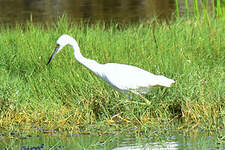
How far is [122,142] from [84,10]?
1296cm

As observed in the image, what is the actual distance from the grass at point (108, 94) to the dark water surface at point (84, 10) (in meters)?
7.04

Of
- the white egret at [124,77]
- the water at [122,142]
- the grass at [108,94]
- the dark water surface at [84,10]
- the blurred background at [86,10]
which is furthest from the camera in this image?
the dark water surface at [84,10]

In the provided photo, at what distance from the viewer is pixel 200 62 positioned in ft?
22.9

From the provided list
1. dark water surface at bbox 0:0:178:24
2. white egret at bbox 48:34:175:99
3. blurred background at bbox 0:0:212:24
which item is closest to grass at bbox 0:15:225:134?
white egret at bbox 48:34:175:99

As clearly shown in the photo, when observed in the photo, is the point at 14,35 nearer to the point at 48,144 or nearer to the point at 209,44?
the point at 209,44

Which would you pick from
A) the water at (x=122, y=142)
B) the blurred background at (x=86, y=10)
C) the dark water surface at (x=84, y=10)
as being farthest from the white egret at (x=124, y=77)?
the dark water surface at (x=84, y=10)

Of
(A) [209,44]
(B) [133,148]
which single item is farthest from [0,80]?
(A) [209,44]

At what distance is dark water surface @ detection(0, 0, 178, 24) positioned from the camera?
50.6ft

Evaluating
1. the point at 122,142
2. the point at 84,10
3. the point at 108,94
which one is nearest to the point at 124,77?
the point at 108,94

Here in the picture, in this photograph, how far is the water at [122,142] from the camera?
4.69 meters

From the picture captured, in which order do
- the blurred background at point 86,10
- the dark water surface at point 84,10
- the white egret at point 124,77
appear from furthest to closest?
the dark water surface at point 84,10 → the blurred background at point 86,10 → the white egret at point 124,77

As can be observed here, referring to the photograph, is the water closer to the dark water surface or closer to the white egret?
the white egret

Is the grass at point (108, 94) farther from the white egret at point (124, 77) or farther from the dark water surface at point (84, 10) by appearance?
the dark water surface at point (84, 10)

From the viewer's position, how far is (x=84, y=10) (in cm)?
1753
